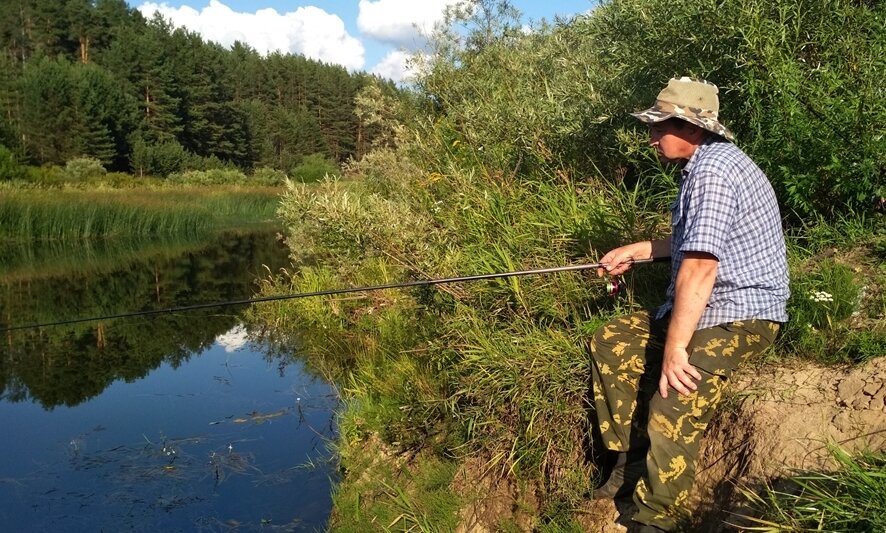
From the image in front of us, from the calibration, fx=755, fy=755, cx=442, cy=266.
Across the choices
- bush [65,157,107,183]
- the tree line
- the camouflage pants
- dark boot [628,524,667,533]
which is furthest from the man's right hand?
the tree line

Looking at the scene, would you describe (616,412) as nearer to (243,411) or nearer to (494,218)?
(494,218)

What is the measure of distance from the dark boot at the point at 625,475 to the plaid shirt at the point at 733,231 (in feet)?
2.86

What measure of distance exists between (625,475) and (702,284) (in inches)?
47.3

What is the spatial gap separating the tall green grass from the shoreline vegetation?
18.0 meters

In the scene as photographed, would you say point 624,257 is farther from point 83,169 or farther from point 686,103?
point 83,169

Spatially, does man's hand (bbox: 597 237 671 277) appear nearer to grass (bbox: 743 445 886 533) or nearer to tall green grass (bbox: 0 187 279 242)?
grass (bbox: 743 445 886 533)

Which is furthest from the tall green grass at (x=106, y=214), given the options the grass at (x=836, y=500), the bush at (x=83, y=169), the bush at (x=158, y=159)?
the bush at (x=158, y=159)

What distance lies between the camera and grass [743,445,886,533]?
2.57 m

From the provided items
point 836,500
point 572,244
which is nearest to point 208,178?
point 572,244

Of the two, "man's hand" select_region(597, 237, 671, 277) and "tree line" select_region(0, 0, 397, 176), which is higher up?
"tree line" select_region(0, 0, 397, 176)

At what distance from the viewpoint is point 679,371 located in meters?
3.16

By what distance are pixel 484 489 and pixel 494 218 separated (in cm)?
207

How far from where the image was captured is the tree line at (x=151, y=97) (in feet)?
159

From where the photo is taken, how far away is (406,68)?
10.7 meters
